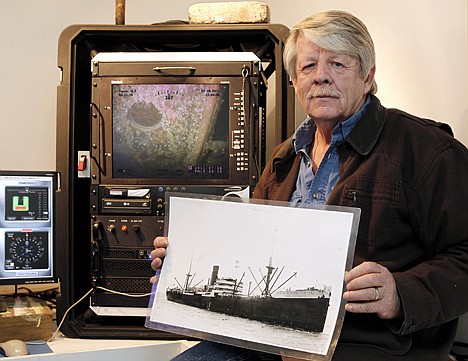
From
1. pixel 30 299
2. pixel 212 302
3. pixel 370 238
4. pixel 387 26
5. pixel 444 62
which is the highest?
pixel 387 26

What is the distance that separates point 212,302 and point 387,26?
1114 millimetres

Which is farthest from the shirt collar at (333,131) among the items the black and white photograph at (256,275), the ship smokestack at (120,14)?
the ship smokestack at (120,14)

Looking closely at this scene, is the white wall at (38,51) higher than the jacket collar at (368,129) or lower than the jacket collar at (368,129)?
higher

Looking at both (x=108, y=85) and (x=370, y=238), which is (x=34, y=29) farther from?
(x=370, y=238)

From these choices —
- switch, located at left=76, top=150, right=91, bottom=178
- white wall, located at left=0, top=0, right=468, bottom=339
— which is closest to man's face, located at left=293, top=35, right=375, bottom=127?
switch, located at left=76, top=150, right=91, bottom=178

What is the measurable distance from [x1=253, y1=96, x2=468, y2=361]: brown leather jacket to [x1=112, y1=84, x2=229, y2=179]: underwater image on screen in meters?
0.57

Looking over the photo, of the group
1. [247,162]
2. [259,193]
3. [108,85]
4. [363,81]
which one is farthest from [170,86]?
[363,81]

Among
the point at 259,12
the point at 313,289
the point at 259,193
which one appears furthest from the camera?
the point at 259,12

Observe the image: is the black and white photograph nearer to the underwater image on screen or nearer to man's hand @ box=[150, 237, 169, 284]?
man's hand @ box=[150, 237, 169, 284]

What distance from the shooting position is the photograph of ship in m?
1.25

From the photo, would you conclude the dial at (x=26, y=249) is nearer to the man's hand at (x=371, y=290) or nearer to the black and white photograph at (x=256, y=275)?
the black and white photograph at (x=256, y=275)

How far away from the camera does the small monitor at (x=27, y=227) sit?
69.1 inches

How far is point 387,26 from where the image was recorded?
6.66 feet

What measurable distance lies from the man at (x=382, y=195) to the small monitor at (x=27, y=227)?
0.49 meters
